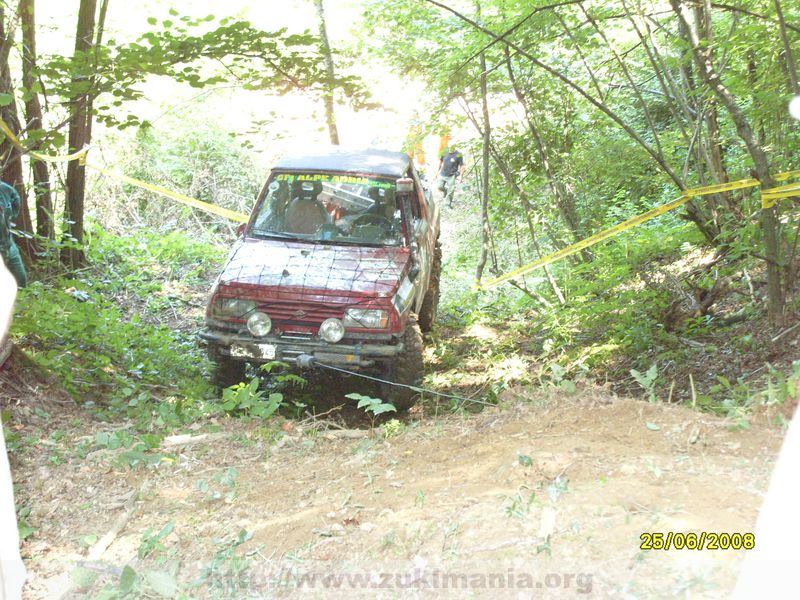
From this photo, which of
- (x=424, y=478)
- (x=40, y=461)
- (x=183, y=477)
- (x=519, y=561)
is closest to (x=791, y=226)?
(x=424, y=478)

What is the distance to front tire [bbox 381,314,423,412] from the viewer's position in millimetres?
5736

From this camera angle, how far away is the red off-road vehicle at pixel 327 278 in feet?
18.0

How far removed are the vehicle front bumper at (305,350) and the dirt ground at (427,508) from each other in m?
1.12

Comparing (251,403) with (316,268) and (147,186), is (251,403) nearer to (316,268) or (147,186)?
(316,268)

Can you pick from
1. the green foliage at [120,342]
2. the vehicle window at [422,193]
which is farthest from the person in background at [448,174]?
the green foliage at [120,342]

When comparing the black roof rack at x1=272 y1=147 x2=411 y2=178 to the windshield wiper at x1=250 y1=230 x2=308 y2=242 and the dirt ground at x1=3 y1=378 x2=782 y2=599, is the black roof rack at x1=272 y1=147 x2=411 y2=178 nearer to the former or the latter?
the windshield wiper at x1=250 y1=230 x2=308 y2=242

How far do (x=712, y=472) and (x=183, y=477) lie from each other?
256cm

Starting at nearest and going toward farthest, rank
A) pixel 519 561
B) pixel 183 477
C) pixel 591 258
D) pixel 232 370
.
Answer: pixel 519 561 < pixel 183 477 < pixel 232 370 < pixel 591 258

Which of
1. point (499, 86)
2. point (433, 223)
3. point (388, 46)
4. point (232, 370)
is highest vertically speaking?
point (388, 46)

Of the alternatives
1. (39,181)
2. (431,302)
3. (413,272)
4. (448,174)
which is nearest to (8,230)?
(39,181)

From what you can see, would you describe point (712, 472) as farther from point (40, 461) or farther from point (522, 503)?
point (40, 461)

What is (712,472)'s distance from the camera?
10.1ft

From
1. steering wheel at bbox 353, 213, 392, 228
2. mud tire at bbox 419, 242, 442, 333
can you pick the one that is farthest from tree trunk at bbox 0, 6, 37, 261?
mud tire at bbox 419, 242, 442, 333

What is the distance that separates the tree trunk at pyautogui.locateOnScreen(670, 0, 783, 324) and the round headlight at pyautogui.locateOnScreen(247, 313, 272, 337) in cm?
355
